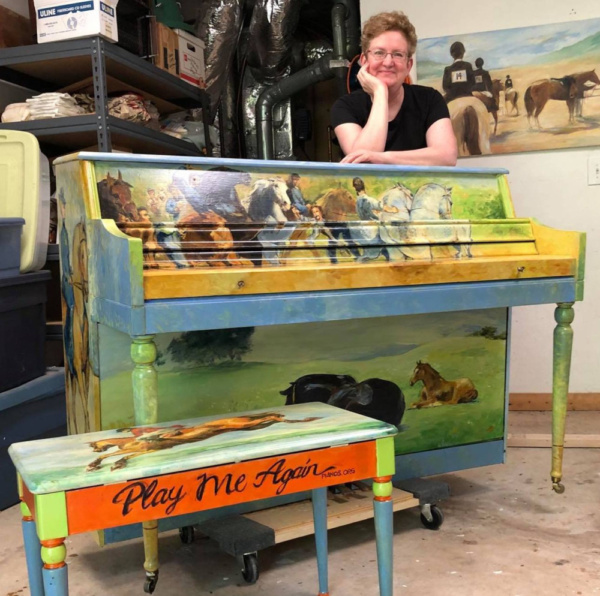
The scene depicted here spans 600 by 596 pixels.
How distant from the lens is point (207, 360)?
2.10 m

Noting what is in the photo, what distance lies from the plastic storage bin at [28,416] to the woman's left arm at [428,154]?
4.76 ft

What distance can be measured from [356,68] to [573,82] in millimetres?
1042

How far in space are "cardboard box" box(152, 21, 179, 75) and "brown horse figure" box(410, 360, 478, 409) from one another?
7.04 ft

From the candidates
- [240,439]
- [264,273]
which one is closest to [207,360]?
[264,273]

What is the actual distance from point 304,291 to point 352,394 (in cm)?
64

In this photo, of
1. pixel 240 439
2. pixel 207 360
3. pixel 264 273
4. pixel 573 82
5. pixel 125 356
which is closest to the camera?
pixel 240 439

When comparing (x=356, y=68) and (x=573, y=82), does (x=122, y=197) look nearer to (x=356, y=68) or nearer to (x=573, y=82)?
(x=356, y=68)

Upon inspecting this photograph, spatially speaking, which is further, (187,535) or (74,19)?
(74,19)

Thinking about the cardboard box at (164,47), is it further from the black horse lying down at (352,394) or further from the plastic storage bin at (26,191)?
the black horse lying down at (352,394)

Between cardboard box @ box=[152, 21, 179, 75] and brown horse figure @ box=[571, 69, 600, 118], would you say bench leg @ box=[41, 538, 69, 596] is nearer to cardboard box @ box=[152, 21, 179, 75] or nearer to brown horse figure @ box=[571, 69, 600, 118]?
cardboard box @ box=[152, 21, 179, 75]

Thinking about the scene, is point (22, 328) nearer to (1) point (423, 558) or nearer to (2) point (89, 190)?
(2) point (89, 190)

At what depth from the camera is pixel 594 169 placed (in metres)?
3.62

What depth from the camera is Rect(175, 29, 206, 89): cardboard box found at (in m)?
3.92

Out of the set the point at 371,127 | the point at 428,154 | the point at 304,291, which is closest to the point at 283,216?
the point at 304,291
